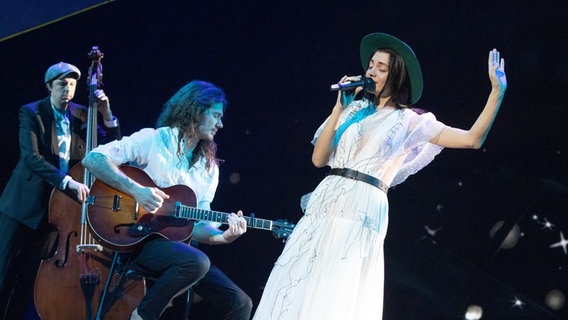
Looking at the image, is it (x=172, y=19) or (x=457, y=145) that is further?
(x=172, y=19)

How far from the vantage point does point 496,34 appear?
4.06 metres

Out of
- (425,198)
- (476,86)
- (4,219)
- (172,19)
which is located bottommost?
(4,219)

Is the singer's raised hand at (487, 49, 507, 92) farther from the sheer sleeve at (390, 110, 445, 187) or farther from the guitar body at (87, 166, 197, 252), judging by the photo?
the guitar body at (87, 166, 197, 252)

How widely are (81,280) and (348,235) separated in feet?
5.61

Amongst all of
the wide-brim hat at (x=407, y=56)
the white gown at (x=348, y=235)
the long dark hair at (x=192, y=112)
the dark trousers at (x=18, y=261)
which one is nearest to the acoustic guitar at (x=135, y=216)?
the long dark hair at (x=192, y=112)

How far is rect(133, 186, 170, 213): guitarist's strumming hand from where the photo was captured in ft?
10.6

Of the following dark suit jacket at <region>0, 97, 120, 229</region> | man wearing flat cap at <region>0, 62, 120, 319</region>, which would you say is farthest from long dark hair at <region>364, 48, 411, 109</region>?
dark suit jacket at <region>0, 97, 120, 229</region>

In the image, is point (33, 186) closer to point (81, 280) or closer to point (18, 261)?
point (18, 261)

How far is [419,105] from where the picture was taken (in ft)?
13.7

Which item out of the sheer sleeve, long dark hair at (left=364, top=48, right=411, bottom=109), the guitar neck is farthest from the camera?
the guitar neck

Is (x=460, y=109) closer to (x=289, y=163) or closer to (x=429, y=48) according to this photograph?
(x=429, y=48)

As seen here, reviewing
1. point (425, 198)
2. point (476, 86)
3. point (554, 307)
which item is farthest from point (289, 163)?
point (554, 307)

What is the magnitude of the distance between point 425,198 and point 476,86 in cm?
80

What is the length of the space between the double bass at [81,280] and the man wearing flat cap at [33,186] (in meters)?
0.29
